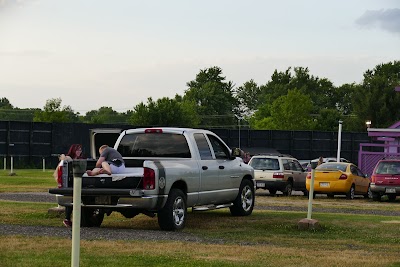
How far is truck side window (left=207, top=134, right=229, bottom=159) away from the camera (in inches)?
780

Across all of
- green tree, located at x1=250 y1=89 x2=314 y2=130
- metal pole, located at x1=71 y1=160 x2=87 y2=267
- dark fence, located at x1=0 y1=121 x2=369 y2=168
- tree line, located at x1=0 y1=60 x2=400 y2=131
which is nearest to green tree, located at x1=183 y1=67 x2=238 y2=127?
tree line, located at x1=0 y1=60 x2=400 y2=131

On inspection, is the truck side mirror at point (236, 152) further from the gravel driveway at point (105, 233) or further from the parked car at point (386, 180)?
the parked car at point (386, 180)

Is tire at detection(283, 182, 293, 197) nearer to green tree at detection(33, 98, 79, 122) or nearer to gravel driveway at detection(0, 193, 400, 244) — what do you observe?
gravel driveway at detection(0, 193, 400, 244)

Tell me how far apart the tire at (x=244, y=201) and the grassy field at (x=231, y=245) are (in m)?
0.45

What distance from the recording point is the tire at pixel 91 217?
17.8m

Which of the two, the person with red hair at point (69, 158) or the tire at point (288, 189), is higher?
the person with red hair at point (69, 158)

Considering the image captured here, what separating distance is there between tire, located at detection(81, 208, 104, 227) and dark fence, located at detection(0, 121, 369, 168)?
43.2 metres

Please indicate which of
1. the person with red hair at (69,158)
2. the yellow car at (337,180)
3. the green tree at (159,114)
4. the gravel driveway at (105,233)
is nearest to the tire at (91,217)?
the person with red hair at (69,158)

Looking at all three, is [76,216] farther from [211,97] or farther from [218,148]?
[211,97]

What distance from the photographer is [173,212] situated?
17.1 metres

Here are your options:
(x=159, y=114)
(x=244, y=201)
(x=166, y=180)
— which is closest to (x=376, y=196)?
(x=244, y=201)

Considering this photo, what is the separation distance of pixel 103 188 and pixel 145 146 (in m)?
2.13

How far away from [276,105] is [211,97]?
113 ft

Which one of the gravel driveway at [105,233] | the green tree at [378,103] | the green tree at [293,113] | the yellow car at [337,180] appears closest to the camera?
the gravel driveway at [105,233]
